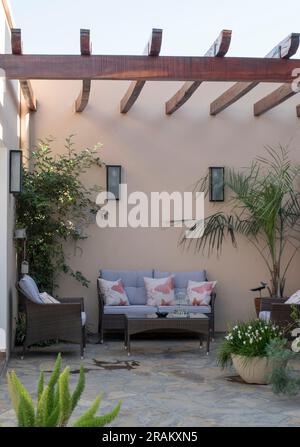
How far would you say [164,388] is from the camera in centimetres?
620

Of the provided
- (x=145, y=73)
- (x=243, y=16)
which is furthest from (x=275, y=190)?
(x=145, y=73)

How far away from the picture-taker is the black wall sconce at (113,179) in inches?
390

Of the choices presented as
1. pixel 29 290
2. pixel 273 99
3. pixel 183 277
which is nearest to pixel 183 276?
pixel 183 277

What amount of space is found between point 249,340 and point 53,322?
8.69 ft

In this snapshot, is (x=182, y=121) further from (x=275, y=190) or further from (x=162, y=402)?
(x=162, y=402)

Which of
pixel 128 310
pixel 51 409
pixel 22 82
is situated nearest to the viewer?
pixel 51 409

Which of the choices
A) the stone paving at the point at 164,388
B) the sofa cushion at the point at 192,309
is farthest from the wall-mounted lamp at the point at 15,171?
the sofa cushion at the point at 192,309

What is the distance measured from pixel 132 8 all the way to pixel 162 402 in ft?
21.3

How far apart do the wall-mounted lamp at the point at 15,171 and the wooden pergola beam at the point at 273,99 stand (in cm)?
354

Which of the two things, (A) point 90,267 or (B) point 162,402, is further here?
(A) point 90,267

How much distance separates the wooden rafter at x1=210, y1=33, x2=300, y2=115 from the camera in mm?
6707

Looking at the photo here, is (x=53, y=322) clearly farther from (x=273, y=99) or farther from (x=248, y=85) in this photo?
(x=273, y=99)
